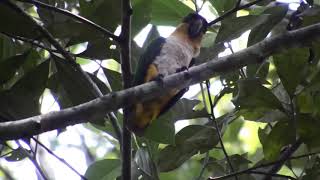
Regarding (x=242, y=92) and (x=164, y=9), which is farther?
(x=164, y=9)

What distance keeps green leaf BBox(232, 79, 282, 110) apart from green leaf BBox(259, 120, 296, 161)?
75 millimetres

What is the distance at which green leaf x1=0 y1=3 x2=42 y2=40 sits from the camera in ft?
6.77

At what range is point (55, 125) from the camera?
1625 millimetres

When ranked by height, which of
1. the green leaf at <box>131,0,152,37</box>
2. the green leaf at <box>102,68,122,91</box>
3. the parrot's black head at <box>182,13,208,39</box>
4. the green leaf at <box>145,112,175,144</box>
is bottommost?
the green leaf at <box>145,112,175,144</box>

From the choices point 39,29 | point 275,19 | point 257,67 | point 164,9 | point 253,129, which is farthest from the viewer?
point 253,129

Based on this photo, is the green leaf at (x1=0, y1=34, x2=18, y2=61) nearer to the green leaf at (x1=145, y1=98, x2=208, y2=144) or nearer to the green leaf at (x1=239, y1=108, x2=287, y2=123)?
the green leaf at (x1=145, y1=98, x2=208, y2=144)

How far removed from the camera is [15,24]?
6.84ft

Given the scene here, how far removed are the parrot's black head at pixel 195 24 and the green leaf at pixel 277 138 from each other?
94cm

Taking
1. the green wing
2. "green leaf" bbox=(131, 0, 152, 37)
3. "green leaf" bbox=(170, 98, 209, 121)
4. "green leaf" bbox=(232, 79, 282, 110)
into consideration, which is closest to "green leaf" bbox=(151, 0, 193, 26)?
the green wing

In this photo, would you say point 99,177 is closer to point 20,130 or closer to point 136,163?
point 136,163

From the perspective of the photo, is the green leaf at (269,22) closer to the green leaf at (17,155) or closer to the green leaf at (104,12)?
the green leaf at (104,12)

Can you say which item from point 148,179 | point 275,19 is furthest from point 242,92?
point 148,179

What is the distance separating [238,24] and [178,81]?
0.44 meters

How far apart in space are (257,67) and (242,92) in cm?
46
